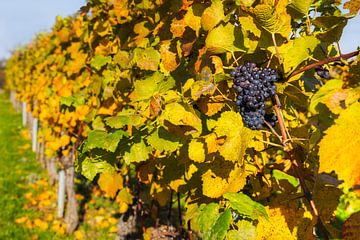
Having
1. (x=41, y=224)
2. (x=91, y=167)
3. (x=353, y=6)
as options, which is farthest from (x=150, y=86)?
(x=41, y=224)

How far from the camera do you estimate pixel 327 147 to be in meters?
1.04

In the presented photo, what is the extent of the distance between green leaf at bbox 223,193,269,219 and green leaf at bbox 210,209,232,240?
0.04 meters

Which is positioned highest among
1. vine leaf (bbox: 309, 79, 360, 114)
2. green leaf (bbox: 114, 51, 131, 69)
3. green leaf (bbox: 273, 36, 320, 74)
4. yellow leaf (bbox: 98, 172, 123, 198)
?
green leaf (bbox: 273, 36, 320, 74)

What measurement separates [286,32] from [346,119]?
1.68ft

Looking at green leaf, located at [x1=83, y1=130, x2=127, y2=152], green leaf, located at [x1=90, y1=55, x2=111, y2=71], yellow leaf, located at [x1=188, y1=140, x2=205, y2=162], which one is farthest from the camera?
green leaf, located at [x1=90, y1=55, x2=111, y2=71]

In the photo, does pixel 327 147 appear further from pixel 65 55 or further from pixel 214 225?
pixel 65 55

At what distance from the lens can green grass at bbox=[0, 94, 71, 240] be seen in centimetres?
599

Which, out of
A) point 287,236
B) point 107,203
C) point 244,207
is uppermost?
point 244,207

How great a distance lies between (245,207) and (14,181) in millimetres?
7971

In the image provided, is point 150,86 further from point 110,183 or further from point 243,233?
point 110,183

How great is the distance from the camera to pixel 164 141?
185 centimetres

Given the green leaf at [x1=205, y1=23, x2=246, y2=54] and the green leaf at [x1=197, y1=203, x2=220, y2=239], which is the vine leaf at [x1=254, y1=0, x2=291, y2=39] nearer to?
the green leaf at [x1=205, y1=23, x2=246, y2=54]

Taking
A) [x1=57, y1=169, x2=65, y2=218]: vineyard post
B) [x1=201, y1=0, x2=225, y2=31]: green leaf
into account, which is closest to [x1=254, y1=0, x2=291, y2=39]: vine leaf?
[x1=201, y1=0, x2=225, y2=31]: green leaf

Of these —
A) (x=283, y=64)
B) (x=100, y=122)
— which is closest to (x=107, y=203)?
(x=100, y=122)
